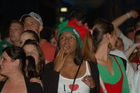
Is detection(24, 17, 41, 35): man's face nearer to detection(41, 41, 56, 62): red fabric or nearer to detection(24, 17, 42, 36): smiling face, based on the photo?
detection(24, 17, 42, 36): smiling face

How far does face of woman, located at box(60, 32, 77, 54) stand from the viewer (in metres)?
3.82

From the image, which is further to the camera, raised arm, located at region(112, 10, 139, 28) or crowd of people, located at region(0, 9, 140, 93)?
raised arm, located at region(112, 10, 139, 28)

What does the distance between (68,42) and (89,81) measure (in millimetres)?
595

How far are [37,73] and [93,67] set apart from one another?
0.80 meters

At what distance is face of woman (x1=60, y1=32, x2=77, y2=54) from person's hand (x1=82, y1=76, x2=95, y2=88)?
1.44 ft

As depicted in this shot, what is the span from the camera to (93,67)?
381cm

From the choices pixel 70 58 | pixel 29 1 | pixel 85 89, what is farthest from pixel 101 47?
pixel 29 1

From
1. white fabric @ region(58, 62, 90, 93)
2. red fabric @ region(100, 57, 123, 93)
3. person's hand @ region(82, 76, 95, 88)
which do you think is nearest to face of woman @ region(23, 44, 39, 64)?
white fabric @ region(58, 62, 90, 93)

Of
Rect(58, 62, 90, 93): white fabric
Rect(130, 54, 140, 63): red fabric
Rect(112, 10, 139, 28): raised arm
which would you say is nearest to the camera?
Rect(58, 62, 90, 93): white fabric

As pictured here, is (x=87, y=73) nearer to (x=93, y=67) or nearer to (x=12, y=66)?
(x=93, y=67)

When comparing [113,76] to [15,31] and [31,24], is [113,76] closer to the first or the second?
[31,24]

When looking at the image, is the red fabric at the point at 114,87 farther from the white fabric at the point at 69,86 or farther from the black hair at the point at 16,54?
the black hair at the point at 16,54

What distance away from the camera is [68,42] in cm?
384

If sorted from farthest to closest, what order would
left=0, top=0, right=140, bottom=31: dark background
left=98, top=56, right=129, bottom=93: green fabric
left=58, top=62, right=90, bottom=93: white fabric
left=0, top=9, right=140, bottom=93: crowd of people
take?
left=0, top=0, right=140, bottom=31: dark background, left=98, top=56, right=129, bottom=93: green fabric, left=58, top=62, right=90, bottom=93: white fabric, left=0, top=9, right=140, bottom=93: crowd of people
